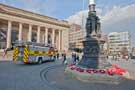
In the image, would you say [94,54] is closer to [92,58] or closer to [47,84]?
[92,58]

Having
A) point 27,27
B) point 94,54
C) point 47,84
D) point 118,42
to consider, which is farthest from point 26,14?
point 118,42

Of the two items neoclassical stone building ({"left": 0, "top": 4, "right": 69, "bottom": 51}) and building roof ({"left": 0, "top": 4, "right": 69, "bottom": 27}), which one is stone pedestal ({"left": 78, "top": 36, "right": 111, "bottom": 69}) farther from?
building roof ({"left": 0, "top": 4, "right": 69, "bottom": 27})

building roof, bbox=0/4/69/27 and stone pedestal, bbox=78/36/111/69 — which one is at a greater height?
building roof, bbox=0/4/69/27

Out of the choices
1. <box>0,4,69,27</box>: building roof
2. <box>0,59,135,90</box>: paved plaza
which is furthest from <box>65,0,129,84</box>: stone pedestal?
<box>0,4,69,27</box>: building roof

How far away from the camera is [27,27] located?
67.6m

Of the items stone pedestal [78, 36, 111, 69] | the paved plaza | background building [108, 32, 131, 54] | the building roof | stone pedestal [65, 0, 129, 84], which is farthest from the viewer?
background building [108, 32, 131, 54]

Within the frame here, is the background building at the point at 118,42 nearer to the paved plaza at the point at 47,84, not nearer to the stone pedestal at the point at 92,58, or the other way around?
the stone pedestal at the point at 92,58

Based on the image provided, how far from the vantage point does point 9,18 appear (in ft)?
182

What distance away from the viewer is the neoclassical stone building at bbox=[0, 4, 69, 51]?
55844mm

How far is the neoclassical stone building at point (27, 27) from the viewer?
5584 cm

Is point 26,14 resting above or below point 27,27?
above

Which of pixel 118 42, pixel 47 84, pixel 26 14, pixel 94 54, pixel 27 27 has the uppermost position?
pixel 26 14

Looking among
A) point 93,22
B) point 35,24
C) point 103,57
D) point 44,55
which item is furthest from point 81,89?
point 35,24

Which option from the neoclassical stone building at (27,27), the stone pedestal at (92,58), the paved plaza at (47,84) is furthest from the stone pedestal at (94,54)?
the neoclassical stone building at (27,27)
